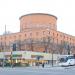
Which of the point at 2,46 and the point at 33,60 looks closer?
the point at 33,60

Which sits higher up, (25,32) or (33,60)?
(25,32)

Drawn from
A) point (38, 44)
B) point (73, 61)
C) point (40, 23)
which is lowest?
point (73, 61)

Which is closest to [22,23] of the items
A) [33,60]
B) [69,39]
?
[69,39]

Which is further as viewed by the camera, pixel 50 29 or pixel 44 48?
pixel 50 29

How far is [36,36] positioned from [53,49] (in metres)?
13.8

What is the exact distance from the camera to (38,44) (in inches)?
3890

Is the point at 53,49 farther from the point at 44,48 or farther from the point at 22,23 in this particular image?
the point at 22,23

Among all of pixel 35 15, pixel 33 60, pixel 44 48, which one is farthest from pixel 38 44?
pixel 33 60

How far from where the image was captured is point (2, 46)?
107250 mm

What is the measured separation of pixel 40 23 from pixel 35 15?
12.1 feet

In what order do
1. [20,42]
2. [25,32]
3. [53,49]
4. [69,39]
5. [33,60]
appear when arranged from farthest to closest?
[69,39] → [25,32] → [20,42] → [53,49] → [33,60]

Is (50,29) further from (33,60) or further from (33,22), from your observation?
(33,60)

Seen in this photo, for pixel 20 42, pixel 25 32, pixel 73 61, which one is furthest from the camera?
pixel 25 32

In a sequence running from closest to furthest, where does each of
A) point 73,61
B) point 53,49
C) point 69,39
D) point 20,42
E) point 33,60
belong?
point 73,61
point 33,60
point 53,49
point 20,42
point 69,39
